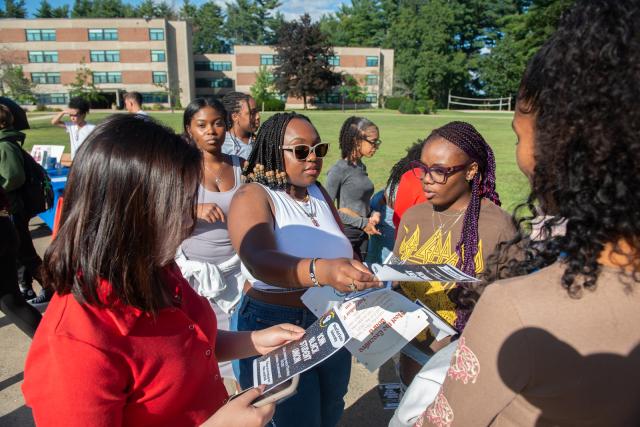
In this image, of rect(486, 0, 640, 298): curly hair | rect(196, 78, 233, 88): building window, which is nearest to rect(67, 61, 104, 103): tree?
rect(196, 78, 233, 88): building window

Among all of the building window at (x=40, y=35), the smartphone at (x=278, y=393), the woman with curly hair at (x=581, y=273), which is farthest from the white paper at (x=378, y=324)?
the building window at (x=40, y=35)

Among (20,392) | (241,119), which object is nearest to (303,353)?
(20,392)

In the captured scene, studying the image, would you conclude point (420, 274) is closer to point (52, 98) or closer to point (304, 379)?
point (304, 379)

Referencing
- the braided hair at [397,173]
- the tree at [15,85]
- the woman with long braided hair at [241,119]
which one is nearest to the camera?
the braided hair at [397,173]

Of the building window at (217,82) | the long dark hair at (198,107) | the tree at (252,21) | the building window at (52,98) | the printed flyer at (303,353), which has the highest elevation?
the tree at (252,21)

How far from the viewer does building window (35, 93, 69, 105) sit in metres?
54.1

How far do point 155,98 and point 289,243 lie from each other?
59208 millimetres

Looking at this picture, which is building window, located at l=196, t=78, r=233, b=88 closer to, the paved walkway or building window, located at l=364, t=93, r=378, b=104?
building window, located at l=364, t=93, r=378, b=104

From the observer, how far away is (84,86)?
53375 millimetres

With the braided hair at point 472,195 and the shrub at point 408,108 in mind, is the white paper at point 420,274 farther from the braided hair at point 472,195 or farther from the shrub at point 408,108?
the shrub at point 408,108

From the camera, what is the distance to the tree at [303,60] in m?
54.0

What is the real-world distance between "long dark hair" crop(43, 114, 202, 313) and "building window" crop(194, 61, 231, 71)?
2638 inches

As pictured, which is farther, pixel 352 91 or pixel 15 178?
pixel 352 91

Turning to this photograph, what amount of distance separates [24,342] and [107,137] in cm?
370
